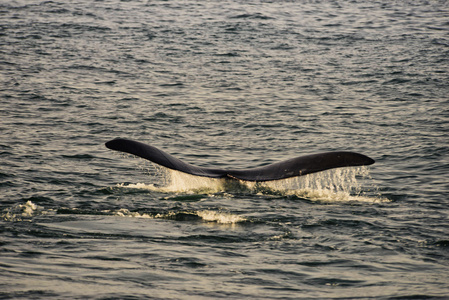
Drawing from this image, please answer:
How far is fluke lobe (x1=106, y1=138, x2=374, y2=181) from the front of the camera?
32.3 feet

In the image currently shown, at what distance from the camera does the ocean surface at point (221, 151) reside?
25.7ft

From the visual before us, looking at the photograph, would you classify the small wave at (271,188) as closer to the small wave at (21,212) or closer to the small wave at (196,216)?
the small wave at (196,216)

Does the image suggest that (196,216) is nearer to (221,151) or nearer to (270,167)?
(270,167)

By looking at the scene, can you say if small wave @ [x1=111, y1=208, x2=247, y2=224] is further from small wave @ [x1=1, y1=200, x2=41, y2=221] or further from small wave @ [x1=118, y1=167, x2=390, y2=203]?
small wave @ [x1=1, y1=200, x2=41, y2=221]

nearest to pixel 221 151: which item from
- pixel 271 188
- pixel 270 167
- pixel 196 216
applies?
pixel 271 188

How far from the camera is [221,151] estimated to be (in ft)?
48.5

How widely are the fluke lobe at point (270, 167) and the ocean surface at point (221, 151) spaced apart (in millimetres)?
326

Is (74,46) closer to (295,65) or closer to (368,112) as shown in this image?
(295,65)

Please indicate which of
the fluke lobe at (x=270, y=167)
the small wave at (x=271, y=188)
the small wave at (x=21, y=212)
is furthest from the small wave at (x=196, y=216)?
the small wave at (x=21, y=212)

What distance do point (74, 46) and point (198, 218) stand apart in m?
17.4

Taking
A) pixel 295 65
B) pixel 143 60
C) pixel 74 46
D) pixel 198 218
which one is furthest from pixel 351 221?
pixel 74 46

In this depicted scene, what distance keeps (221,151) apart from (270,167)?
4.41 m

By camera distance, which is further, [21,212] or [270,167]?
[270,167]

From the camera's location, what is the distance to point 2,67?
73.8 ft
